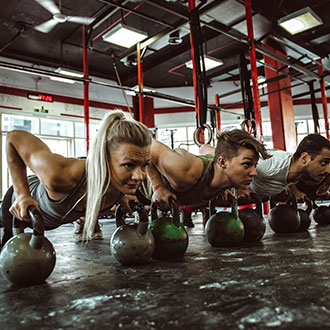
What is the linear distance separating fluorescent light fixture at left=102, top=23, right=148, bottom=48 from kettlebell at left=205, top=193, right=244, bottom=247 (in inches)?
159

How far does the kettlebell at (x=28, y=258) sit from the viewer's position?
132cm

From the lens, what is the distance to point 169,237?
1.82 meters

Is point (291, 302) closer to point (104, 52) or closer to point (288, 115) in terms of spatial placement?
point (288, 115)

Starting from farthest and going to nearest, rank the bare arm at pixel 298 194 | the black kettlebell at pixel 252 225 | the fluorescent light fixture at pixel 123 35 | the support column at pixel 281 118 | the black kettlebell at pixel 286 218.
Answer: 1. the support column at pixel 281 118
2. the fluorescent light fixture at pixel 123 35
3. the bare arm at pixel 298 194
4. the black kettlebell at pixel 286 218
5. the black kettlebell at pixel 252 225

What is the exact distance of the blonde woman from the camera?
156 cm

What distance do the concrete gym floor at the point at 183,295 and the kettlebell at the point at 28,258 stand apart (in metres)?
0.05

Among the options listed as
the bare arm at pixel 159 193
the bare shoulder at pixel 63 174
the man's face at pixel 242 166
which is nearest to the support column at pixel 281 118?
the man's face at pixel 242 166

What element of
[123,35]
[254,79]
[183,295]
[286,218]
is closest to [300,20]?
[254,79]

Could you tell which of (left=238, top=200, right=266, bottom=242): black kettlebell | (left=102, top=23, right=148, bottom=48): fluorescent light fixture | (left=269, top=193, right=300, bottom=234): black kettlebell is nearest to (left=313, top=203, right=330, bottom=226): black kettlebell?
(left=269, top=193, right=300, bottom=234): black kettlebell

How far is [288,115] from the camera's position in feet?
22.9

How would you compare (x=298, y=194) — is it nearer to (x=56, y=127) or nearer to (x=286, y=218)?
(x=286, y=218)

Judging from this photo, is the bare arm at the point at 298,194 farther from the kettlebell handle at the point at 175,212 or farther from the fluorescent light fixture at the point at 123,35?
the fluorescent light fixture at the point at 123,35

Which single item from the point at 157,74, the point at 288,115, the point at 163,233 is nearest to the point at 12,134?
the point at 163,233

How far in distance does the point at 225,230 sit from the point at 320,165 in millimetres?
1080
